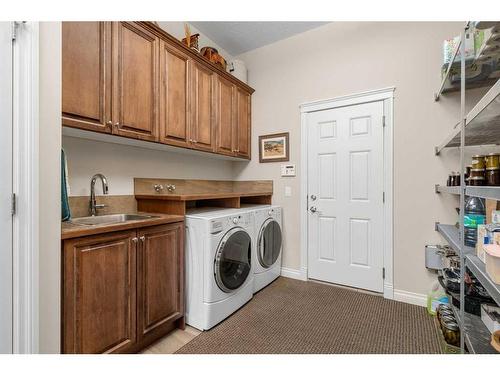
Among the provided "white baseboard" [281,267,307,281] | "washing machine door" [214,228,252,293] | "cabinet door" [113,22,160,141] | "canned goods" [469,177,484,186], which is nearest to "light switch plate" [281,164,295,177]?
"washing machine door" [214,228,252,293]

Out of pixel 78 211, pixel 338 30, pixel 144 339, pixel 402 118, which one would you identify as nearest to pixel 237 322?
pixel 144 339

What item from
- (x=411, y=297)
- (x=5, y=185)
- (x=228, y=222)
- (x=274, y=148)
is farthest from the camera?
(x=274, y=148)

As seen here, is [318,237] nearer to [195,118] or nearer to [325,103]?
[325,103]

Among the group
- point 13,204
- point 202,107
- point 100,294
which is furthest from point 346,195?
point 13,204

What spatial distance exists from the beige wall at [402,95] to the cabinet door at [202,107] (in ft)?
3.28

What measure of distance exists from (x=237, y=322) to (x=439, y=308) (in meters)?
1.59

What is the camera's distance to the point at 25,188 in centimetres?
100

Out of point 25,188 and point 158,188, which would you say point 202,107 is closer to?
point 158,188

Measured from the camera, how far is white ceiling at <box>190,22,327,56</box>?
2.67 meters

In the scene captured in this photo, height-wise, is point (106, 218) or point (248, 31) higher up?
point (248, 31)

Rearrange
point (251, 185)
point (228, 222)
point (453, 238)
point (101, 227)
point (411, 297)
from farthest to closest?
point (251, 185) → point (411, 297) → point (228, 222) → point (453, 238) → point (101, 227)

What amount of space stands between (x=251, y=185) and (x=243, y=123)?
818 millimetres

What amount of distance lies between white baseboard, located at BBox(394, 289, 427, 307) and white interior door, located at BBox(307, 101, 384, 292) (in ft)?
0.48

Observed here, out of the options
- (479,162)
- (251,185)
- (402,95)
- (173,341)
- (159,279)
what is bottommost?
(173,341)
